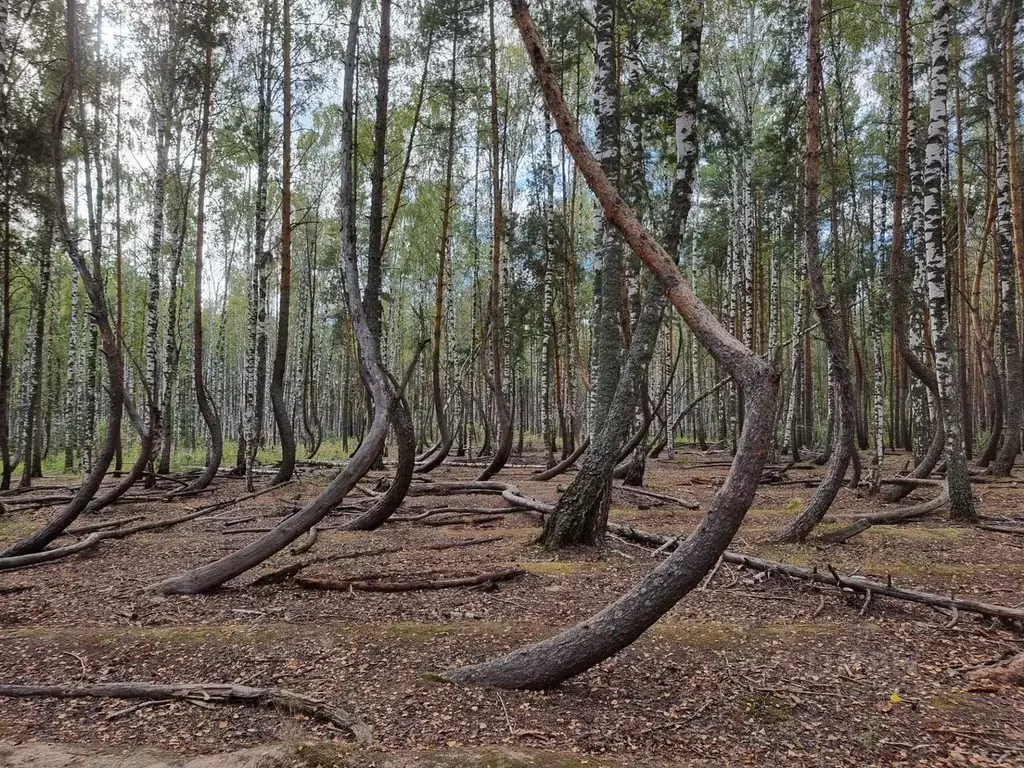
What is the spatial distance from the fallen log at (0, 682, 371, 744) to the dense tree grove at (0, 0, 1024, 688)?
818 millimetres

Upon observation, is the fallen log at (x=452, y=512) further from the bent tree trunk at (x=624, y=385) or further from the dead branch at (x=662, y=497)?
the dead branch at (x=662, y=497)

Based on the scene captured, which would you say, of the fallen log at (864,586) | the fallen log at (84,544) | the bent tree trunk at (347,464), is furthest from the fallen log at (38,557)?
the fallen log at (864,586)

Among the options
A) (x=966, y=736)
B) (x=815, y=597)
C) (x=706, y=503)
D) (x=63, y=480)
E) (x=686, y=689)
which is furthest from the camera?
(x=63, y=480)

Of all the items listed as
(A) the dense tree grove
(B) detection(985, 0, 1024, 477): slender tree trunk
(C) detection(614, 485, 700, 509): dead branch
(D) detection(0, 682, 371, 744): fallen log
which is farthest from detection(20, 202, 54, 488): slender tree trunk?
(B) detection(985, 0, 1024, 477): slender tree trunk

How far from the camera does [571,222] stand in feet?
48.9

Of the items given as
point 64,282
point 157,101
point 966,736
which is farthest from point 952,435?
point 64,282

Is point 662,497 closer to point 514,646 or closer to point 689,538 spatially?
point 514,646

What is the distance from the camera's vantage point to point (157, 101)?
13.9 m

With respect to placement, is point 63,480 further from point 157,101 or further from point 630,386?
point 630,386

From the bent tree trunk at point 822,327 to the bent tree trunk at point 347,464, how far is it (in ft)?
15.7

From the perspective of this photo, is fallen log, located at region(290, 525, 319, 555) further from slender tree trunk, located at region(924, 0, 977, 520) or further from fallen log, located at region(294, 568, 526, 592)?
slender tree trunk, located at region(924, 0, 977, 520)

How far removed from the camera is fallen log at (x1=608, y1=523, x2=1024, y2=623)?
4.13m

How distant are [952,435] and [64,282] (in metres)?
32.9

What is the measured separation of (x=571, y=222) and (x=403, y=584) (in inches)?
455
